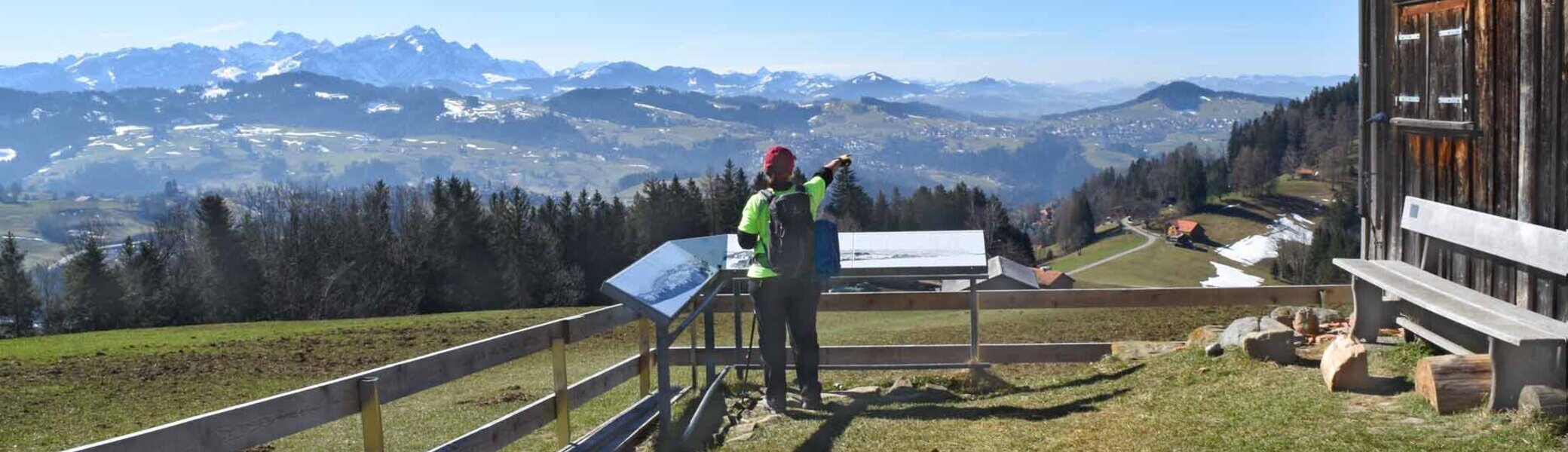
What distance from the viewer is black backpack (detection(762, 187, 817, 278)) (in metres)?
9.79

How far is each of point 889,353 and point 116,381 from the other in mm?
13797

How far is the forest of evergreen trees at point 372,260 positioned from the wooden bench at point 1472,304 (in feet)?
149

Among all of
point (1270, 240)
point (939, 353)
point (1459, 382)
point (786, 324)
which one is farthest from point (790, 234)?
point (1270, 240)

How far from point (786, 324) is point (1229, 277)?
119 m

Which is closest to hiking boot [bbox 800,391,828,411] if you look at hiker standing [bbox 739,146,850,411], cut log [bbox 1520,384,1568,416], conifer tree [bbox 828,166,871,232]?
hiker standing [bbox 739,146,850,411]

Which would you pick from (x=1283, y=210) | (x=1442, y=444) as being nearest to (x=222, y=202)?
(x=1442, y=444)

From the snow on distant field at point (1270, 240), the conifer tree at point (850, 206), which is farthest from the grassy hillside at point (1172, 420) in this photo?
the snow on distant field at point (1270, 240)

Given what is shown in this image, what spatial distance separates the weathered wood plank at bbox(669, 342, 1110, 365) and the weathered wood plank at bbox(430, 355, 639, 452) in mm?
2771

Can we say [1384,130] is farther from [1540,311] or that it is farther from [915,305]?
[915,305]

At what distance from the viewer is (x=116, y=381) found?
20.1m

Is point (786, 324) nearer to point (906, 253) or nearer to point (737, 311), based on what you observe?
point (737, 311)

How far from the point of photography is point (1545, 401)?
6.98m

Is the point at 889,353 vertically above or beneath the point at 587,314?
beneath

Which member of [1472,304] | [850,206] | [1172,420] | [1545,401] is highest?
[1472,304]
